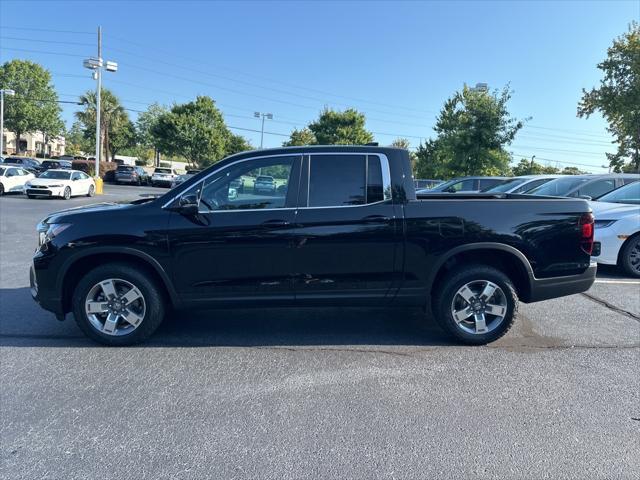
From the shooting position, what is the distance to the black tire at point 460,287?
15.1 feet

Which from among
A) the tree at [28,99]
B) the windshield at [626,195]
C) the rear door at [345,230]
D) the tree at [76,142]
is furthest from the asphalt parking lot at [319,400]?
the tree at [76,142]

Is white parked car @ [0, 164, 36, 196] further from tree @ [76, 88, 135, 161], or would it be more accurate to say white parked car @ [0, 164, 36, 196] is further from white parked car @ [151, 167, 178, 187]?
tree @ [76, 88, 135, 161]

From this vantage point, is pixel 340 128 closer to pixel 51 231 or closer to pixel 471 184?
pixel 471 184

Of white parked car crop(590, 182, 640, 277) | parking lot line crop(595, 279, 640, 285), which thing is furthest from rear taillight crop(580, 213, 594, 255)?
white parked car crop(590, 182, 640, 277)

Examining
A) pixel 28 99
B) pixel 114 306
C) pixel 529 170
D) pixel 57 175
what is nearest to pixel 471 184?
pixel 114 306

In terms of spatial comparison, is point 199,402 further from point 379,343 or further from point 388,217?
point 388,217

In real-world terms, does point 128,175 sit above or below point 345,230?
above

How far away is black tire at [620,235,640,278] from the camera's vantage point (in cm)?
759

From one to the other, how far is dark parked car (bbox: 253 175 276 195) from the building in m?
76.1

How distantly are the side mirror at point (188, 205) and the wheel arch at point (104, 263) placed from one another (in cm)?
55

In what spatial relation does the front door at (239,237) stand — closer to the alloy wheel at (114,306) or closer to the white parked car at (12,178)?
the alloy wheel at (114,306)

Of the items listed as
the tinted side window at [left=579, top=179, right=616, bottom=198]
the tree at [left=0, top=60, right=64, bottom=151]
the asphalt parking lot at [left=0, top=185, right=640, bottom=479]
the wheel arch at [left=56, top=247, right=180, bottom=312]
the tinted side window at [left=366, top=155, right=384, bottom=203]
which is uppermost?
the tree at [left=0, top=60, right=64, bottom=151]

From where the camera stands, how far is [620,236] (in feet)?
24.7

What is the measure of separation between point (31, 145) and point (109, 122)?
34385mm
